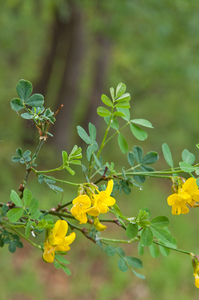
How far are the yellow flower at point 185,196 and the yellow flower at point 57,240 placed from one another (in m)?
0.20

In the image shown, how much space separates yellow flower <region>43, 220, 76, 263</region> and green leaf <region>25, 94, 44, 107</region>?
22 centimetres

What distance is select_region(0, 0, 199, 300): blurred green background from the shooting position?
312 centimetres

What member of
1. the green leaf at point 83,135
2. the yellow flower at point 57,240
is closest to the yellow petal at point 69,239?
the yellow flower at point 57,240

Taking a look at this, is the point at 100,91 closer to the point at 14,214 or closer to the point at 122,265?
the point at 122,265

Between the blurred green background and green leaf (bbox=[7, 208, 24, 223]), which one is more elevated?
green leaf (bbox=[7, 208, 24, 223])

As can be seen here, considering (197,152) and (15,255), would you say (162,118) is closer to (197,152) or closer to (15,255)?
(197,152)

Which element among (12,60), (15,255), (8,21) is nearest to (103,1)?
(8,21)

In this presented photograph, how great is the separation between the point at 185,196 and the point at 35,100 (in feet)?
1.11

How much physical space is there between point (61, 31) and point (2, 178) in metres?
3.03

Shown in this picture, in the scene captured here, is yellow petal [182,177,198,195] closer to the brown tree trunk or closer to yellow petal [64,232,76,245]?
yellow petal [64,232,76,245]

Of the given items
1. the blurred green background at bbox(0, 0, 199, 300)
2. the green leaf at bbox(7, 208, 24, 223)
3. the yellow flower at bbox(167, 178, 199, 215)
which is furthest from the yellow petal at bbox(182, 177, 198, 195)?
the blurred green background at bbox(0, 0, 199, 300)

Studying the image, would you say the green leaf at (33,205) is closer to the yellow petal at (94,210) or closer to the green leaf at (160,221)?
the yellow petal at (94,210)

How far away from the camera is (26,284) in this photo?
292cm

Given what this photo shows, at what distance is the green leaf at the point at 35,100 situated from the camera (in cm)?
55
